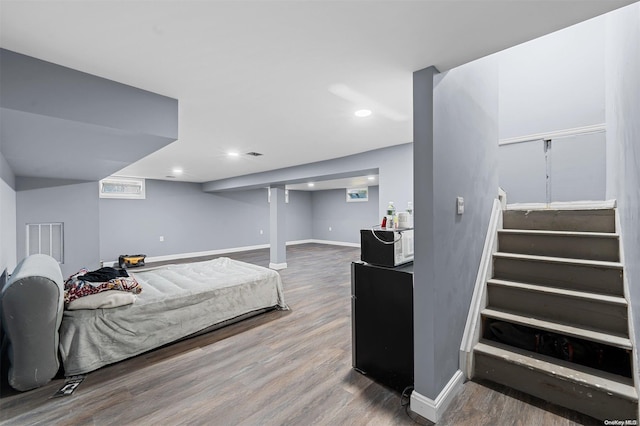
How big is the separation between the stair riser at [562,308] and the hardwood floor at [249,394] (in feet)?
2.05

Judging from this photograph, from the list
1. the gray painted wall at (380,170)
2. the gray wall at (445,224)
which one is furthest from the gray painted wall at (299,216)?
the gray wall at (445,224)

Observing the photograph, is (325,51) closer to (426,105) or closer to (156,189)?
(426,105)

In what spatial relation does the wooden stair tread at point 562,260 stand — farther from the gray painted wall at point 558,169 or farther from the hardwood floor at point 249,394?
the gray painted wall at point 558,169

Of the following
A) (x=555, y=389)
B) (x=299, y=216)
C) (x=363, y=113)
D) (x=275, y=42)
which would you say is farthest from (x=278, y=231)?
(x=555, y=389)

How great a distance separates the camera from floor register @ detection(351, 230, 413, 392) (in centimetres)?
188

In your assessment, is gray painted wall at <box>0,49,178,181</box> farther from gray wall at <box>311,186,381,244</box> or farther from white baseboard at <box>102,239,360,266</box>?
gray wall at <box>311,186,381,244</box>

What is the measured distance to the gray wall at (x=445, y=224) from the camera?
5.54 ft

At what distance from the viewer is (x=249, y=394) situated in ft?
Result: 6.37

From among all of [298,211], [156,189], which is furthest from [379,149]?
[298,211]

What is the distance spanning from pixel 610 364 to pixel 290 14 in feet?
9.36

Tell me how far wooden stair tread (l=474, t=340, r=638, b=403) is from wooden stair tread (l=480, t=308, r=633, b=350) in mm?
191

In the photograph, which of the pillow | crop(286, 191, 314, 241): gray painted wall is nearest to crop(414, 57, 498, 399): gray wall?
the pillow

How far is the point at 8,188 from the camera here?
3.11 meters

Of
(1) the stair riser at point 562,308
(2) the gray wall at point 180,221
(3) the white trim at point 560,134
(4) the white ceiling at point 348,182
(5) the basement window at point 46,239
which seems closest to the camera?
(1) the stair riser at point 562,308
